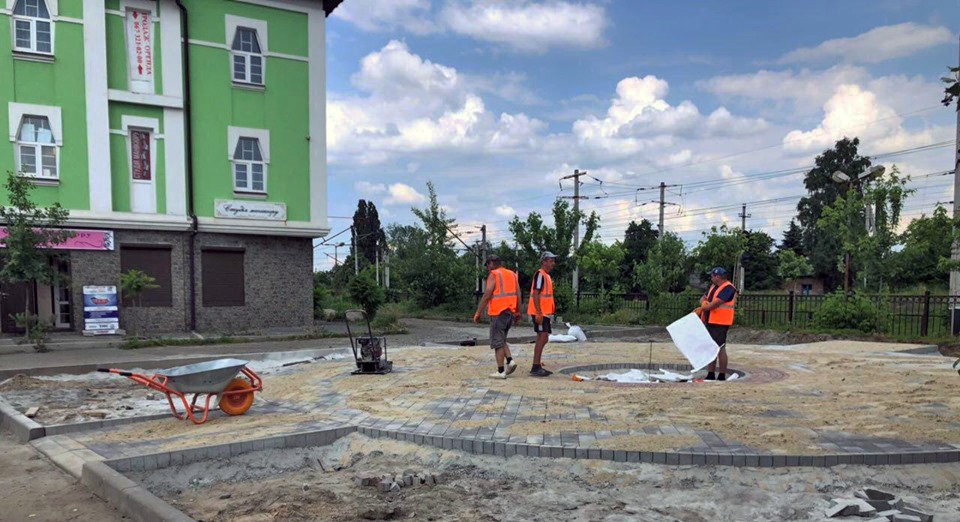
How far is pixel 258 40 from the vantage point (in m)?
19.8

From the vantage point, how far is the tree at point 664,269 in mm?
22625

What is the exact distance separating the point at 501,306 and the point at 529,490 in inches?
180

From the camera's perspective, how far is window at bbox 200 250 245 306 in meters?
19.2

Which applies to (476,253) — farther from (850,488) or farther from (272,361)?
(850,488)

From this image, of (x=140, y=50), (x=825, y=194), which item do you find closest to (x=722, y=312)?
(x=140, y=50)

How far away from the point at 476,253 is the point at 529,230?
22.8 ft

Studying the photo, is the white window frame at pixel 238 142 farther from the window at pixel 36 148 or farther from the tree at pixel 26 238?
the tree at pixel 26 238

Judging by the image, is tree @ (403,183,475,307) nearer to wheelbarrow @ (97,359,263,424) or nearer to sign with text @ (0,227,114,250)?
sign with text @ (0,227,114,250)

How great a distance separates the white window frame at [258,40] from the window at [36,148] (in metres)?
5.29

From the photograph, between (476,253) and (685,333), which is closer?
(685,333)

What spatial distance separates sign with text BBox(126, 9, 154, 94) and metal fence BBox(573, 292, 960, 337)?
17.0m

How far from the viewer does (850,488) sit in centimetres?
448

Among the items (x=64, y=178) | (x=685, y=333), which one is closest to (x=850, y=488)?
(x=685, y=333)

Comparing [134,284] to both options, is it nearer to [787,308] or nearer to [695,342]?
[695,342]
